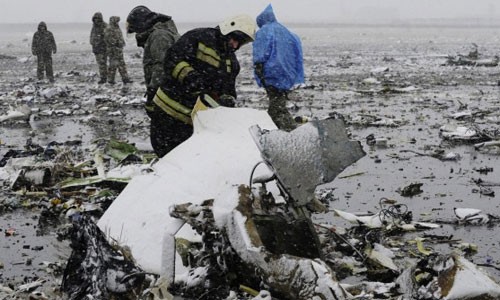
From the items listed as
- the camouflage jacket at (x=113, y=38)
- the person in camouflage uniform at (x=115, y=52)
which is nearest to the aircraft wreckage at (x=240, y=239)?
the person in camouflage uniform at (x=115, y=52)

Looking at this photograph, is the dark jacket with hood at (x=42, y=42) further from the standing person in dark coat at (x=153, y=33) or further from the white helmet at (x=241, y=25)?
the white helmet at (x=241, y=25)

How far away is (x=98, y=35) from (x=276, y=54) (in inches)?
423

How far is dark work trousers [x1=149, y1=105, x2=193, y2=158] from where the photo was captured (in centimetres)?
569

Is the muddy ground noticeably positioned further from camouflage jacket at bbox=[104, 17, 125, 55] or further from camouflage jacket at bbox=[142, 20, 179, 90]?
camouflage jacket at bbox=[142, 20, 179, 90]

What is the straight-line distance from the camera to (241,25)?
5363 mm

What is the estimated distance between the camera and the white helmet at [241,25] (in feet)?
17.6

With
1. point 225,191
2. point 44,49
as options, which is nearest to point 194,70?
point 225,191

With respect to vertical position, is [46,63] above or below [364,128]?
below

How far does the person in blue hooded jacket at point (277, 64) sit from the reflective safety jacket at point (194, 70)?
8.40 ft

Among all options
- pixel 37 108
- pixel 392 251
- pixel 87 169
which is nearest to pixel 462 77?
pixel 37 108


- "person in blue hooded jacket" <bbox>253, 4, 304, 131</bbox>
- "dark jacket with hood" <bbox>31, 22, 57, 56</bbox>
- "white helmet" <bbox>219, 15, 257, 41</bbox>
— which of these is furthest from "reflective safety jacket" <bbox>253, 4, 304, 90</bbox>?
"dark jacket with hood" <bbox>31, 22, 57, 56</bbox>

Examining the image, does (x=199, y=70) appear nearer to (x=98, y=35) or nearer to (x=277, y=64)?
(x=277, y=64)

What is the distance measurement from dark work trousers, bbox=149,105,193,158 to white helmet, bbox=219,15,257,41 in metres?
0.84

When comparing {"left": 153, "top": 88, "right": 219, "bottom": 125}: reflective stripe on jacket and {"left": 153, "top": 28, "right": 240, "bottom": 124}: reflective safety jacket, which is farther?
{"left": 153, "top": 88, "right": 219, "bottom": 125}: reflective stripe on jacket
